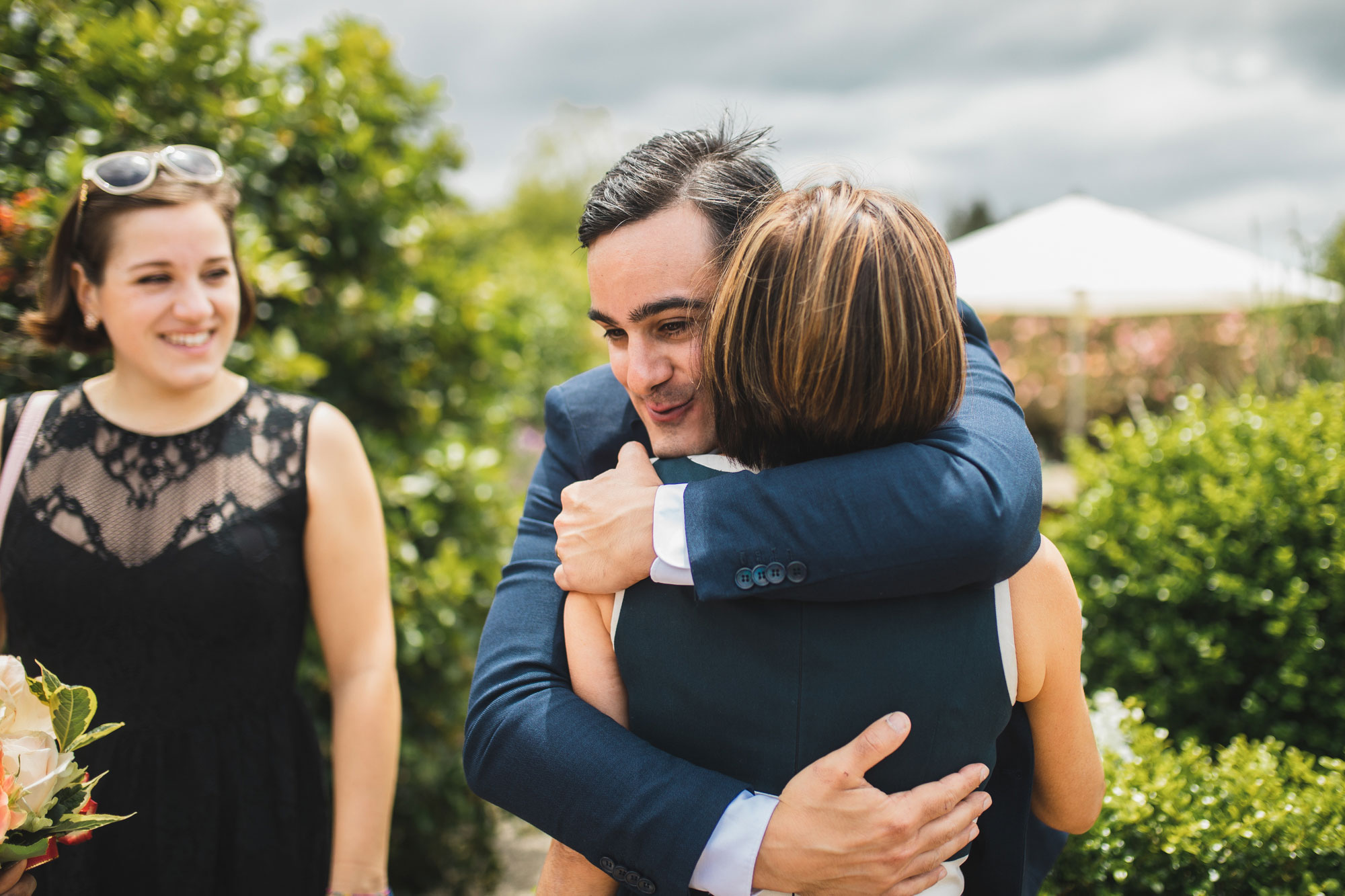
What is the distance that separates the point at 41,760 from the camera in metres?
1.34

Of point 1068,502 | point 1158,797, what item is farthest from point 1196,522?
point 1158,797

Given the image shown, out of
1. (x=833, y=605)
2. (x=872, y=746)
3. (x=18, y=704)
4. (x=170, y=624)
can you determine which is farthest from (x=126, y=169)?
(x=872, y=746)

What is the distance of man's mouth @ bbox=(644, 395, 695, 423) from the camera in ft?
5.06

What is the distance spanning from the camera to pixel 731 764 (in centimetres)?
134

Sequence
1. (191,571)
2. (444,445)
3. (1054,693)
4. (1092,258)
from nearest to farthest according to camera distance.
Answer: (1054,693), (191,571), (444,445), (1092,258)

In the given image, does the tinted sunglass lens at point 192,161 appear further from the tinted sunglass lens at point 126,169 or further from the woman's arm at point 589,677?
the woman's arm at point 589,677

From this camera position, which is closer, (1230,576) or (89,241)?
(89,241)

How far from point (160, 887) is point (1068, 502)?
3.62 meters

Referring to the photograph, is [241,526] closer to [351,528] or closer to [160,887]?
[351,528]

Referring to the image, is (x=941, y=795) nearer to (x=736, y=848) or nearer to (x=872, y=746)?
(x=872, y=746)

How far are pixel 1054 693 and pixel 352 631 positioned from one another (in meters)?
1.63

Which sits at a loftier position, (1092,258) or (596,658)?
(1092,258)

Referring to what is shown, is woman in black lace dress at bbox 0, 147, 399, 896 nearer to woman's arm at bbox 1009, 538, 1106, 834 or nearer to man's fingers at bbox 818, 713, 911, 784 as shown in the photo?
man's fingers at bbox 818, 713, 911, 784

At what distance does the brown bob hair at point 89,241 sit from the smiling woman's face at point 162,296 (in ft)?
0.09
